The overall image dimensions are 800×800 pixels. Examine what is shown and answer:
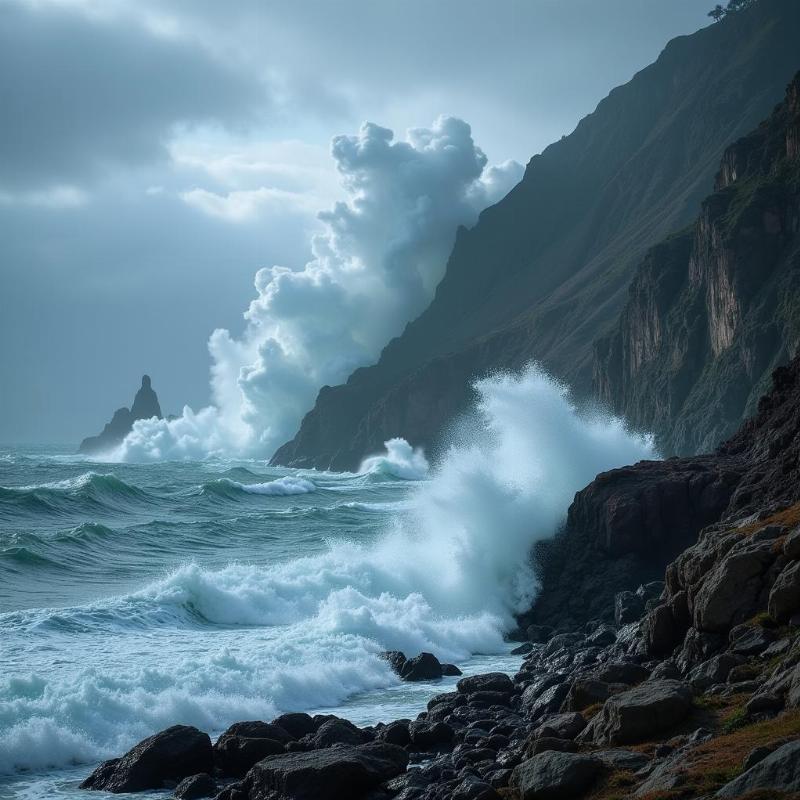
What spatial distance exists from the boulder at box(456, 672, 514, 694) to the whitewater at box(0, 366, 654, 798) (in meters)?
1.59

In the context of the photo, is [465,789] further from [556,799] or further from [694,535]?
[694,535]

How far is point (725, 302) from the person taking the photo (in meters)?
99.8

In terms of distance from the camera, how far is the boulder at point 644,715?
1469 cm

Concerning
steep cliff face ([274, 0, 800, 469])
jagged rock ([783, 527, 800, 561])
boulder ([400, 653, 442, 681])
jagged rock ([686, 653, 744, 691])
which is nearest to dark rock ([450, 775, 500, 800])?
jagged rock ([686, 653, 744, 691])

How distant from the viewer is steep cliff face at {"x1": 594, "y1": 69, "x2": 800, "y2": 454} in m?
92.8

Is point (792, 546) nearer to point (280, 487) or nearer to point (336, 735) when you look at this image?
point (336, 735)

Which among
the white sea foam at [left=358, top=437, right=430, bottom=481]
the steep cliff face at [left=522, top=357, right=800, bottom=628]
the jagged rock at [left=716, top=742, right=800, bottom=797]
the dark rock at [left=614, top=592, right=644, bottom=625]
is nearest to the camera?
the jagged rock at [left=716, top=742, right=800, bottom=797]

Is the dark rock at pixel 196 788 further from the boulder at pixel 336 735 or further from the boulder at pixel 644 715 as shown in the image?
the boulder at pixel 644 715

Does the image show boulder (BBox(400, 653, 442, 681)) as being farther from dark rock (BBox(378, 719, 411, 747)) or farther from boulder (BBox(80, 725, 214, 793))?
boulder (BBox(80, 725, 214, 793))

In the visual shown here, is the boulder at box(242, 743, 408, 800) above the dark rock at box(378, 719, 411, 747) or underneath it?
underneath

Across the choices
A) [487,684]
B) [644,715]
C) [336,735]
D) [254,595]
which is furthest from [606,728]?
[254,595]

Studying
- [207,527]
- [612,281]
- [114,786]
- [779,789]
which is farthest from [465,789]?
[612,281]

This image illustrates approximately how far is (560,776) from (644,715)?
6.18ft

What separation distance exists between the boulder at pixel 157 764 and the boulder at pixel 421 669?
990 cm
